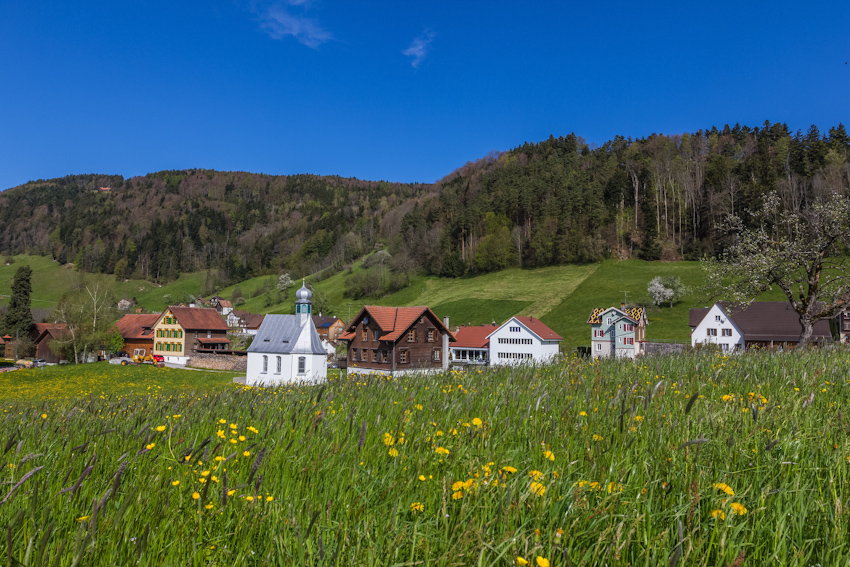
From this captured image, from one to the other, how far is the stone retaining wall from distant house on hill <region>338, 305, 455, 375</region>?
61.2ft

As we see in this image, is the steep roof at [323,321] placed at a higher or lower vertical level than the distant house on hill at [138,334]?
higher

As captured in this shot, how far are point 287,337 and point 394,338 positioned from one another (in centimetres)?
1128

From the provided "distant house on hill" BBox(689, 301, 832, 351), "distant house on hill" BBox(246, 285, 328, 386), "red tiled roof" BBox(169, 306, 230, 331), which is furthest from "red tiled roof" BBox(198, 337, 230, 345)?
"distant house on hill" BBox(689, 301, 832, 351)

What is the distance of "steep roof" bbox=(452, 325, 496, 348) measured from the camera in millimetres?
75062

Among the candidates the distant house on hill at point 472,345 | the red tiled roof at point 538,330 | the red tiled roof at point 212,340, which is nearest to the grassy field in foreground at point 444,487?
the red tiled roof at point 538,330

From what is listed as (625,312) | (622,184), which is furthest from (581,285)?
(622,184)

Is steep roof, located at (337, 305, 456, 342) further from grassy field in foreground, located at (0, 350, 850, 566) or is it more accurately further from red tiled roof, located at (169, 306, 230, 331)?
grassy field in foreground, located at (0, 350, 850, 566)

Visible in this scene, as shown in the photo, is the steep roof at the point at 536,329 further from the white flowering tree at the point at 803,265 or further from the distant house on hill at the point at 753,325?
the white flowering tree at the point at 803,265

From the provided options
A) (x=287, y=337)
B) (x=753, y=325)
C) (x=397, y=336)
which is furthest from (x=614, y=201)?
(x=287, y=337)

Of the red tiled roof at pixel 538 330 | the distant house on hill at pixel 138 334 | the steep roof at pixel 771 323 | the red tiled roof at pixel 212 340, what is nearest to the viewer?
the steep roof at pixel 771 323

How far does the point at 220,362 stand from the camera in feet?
229

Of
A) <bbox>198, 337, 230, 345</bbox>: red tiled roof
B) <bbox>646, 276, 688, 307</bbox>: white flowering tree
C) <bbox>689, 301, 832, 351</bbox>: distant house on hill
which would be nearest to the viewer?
<bbox>689, 301, 832, 351</bbox>: distant house on hill

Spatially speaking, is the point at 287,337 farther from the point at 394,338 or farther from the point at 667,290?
the point at 667,290

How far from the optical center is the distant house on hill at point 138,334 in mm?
84750
